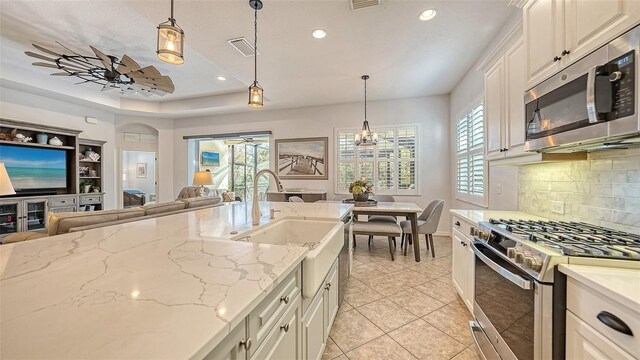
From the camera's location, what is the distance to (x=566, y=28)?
52.7 inches

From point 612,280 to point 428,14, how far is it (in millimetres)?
2541

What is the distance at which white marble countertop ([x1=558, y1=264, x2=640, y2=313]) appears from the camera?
736 mm

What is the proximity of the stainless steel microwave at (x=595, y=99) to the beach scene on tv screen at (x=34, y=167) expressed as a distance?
7.02 metres

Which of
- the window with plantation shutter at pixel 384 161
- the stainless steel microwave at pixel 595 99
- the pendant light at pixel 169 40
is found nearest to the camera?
the stainless steel microwave at pixel 595 99

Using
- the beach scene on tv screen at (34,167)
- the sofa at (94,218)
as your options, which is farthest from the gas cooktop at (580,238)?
the beach scene on tv screen at (34,167)

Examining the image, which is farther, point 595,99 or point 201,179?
point 201,179

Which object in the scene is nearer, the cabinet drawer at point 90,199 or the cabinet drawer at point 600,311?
the cabinet drawer at point 600,311

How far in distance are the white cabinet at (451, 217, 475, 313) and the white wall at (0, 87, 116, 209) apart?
23.1 ft

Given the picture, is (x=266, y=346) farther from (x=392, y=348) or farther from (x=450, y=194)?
(x=450, y=194)

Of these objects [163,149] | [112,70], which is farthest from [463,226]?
[163,149]

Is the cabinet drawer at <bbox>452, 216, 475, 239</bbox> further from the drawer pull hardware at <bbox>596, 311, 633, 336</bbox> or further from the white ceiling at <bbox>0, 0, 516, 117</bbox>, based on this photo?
the white ceiling at <bbox>0, 0, 516, 117</bbox>

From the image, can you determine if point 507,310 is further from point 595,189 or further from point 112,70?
point 112,70

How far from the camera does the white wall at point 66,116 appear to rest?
14.0 ft

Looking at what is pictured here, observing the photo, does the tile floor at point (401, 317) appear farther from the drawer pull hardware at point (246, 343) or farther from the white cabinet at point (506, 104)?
the white cabinet at point (506, 104)
